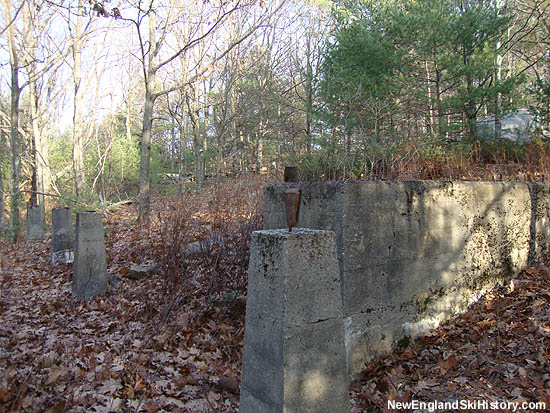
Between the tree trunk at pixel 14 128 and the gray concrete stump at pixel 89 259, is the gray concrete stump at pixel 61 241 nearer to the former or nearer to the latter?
the gray concrete stump at pixel 89 259

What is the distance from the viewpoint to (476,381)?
314 cm

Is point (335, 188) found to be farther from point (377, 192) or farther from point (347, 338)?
point (347, 338)

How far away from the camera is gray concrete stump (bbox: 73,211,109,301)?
252 inches

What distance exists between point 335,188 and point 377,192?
0.50m

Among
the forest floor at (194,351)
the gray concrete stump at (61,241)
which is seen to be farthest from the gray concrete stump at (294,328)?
the gray concrete stump at (61,241)

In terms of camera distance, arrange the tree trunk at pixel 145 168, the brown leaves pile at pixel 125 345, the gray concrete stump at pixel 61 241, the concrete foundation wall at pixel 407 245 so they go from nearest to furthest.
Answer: the brown leaves pile at pixel 125 345 → the concrete foundation wall at pixel 407 245 → the gray concrete stump at pixel 61 241 → the tree trunk at pixel 145 168

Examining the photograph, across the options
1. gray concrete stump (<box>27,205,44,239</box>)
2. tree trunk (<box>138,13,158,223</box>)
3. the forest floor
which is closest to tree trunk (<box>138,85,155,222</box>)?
tree trunk (<box>138,13,158,223</box>)

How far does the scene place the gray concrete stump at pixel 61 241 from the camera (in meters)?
8.59

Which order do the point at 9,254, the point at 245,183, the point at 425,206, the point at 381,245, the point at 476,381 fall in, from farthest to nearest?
the point at 9,254
the point at 245,183
the point at 425,206
the point at 381,245
the point at 476,381

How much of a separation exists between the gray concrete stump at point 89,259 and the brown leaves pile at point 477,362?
4.68m

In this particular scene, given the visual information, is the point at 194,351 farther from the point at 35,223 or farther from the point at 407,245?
the point at 35,223

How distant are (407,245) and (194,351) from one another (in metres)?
2.61

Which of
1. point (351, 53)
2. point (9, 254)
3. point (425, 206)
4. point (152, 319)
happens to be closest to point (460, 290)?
point (425, 206)

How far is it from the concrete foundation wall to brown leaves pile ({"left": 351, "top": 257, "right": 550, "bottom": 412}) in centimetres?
19
